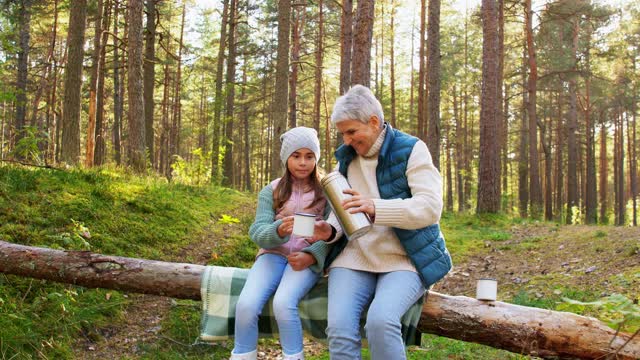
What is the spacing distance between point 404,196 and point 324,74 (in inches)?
906

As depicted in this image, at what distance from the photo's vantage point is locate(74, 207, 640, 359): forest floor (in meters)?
4.49

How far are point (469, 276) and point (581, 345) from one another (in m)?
4.32

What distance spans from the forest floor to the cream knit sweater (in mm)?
1720

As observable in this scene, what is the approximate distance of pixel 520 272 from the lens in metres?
7.06

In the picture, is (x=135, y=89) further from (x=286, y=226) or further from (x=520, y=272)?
(x=520, y=272)

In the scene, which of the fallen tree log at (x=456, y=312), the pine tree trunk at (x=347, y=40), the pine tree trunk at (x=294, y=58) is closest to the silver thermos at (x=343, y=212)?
the fallen tree log at (x=456, y=312)

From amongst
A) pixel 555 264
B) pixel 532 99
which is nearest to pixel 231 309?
pixel 555 264

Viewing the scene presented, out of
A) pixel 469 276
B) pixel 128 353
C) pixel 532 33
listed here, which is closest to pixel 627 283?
pixel 469 276

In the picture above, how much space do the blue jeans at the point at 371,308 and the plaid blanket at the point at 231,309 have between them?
1.04ft

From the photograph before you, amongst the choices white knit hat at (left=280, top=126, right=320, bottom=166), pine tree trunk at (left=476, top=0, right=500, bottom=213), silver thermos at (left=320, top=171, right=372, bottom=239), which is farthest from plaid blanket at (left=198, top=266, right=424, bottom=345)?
pine tree trunk at (left=476, top=0, right=500, bottom=213)

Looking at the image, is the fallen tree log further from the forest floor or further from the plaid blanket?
the forest floor

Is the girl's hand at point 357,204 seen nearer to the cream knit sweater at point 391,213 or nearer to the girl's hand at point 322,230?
the cream knit sweater at point 391,213

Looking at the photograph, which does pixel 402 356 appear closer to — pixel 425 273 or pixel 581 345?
pixel 425 273

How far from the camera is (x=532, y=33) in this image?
17.8 meters
